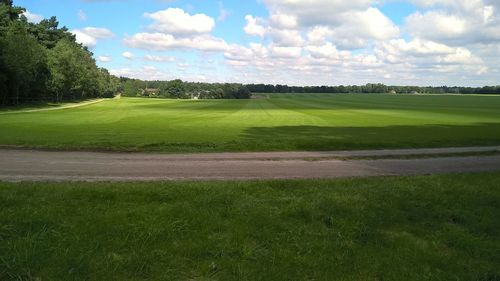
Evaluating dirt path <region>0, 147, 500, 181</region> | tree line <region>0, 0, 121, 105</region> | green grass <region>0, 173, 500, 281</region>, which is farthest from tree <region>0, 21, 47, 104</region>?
green grass <region>0, 173, 500, 281</region>

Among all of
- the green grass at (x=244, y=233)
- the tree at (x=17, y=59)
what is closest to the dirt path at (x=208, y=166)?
the green grass at (x=244, y=233)

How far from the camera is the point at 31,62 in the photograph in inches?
3223

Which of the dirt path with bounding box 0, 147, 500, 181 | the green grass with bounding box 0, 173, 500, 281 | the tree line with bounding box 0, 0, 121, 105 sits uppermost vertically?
the tree line with bounding box 0, 0, 121, 105

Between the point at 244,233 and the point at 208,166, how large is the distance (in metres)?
10.1

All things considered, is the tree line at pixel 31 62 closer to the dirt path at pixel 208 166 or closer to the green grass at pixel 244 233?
the dirt path at pixel 208 166

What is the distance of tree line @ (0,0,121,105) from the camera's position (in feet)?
257

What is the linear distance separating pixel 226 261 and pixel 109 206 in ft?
11.6

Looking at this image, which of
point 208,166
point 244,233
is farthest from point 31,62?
point 244,233

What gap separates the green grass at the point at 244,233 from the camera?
6.32 meters

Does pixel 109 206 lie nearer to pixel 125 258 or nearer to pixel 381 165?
pixel 125 258

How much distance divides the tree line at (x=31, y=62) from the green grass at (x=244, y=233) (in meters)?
75.4

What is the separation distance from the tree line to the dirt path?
6484 centimetres

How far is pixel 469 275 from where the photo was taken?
6.54 m

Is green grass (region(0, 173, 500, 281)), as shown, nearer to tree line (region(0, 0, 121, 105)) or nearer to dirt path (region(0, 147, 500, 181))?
dirt path (region(0, 147, 500, 181))
